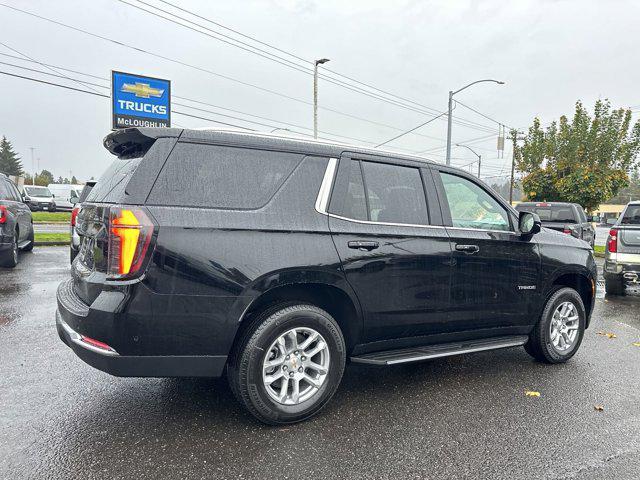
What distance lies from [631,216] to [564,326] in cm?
499

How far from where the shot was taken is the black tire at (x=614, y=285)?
8.34 m

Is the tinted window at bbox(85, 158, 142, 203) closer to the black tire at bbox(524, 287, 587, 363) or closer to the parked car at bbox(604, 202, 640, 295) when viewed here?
the black tire at bbox(524, 287, 587, 363)

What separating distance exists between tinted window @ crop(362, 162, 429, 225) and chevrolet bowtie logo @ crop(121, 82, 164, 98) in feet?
46.4

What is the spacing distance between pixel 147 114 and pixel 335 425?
589 inches

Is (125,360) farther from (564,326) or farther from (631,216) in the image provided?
(631,216)

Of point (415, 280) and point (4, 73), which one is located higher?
point (4, 73)

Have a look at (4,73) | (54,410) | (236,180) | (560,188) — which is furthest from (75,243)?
(560,188)

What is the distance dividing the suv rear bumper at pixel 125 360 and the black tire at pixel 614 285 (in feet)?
25.8

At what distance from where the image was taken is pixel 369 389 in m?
3.89

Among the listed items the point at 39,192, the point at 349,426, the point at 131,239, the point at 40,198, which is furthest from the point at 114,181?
the point at 39,192

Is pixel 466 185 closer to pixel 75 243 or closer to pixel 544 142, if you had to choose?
pixel 75 243

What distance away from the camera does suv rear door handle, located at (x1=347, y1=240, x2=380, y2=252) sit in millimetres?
3336

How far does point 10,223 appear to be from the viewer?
872 cm

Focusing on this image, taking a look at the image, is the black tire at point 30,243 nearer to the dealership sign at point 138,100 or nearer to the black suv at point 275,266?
the dealership sign at point 138,100
